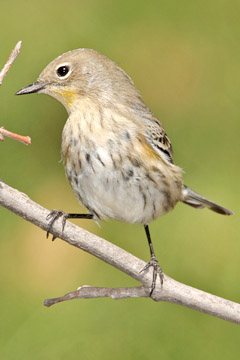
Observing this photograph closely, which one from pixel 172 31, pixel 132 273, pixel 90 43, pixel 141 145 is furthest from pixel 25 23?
pixel 132 273

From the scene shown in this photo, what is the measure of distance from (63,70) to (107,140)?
0.18 metres

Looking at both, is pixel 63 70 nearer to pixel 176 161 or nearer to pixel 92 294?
pixel 92 294

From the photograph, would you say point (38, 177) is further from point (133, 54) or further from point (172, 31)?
point (172, 31)

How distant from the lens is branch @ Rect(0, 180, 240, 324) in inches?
44.3

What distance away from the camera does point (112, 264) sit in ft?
3.94

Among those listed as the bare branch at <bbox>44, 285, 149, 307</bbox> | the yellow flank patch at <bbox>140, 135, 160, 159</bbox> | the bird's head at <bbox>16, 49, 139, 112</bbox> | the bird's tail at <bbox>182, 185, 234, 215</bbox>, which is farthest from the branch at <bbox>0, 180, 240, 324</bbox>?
the bird's tail at <bbox>182, 185, 234, 215</bbox>

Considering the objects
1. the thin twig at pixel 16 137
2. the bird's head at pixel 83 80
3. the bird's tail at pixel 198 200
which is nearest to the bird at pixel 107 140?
the bird's head at pixel 83 80

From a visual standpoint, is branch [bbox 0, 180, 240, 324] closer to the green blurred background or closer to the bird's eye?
the bird's eye

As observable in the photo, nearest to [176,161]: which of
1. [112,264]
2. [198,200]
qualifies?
[198,200]

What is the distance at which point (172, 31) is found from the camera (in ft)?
9.37

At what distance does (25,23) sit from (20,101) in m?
0.36

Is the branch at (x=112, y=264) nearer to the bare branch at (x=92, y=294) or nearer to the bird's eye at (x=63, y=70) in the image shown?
the bare branch at (x=92, y=294)

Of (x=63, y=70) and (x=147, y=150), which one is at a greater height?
(x=63, y=70)

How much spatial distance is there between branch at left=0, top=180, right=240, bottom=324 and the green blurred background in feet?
3.46
